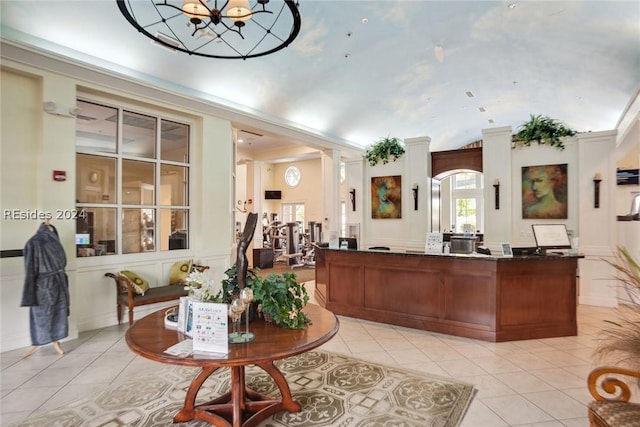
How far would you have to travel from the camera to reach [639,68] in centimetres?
497

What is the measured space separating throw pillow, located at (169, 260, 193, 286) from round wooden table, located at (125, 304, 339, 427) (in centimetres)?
246

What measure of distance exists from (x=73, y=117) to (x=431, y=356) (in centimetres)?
490

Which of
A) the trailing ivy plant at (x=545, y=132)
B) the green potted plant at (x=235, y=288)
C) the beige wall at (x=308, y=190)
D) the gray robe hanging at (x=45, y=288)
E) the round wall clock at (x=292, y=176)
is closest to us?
the green potted plant at (x=235, y=288)

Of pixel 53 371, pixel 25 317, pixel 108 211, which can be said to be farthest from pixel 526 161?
pixel 25 317

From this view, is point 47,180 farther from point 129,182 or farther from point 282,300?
point 282,300

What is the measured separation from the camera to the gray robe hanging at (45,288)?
332 centimetres

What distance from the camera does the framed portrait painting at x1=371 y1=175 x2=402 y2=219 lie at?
23.6 ft

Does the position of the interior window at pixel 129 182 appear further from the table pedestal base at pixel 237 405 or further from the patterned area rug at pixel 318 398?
the table pedestal base at pixel 237 405

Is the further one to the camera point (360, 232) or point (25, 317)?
point (360, 232)

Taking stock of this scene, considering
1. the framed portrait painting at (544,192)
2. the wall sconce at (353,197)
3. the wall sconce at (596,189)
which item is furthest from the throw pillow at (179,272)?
the wall sconce at (596,189)

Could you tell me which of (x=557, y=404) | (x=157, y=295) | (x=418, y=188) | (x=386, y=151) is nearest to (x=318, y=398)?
(x=557, y=404)

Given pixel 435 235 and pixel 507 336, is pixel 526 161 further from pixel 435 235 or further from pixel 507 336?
pixel 507 336

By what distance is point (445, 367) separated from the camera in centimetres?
321

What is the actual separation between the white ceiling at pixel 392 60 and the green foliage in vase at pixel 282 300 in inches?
143
